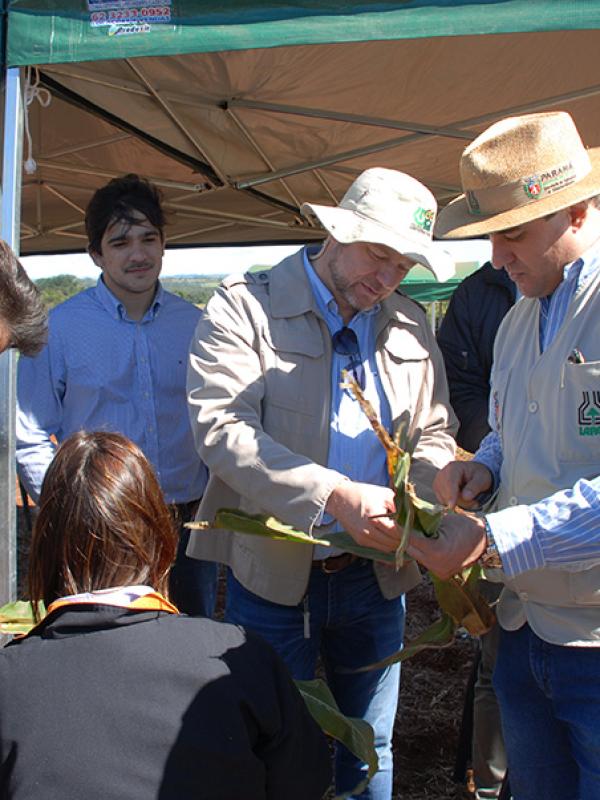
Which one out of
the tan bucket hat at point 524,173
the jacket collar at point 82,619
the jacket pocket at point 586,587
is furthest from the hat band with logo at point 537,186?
the jacket collar at point 82,619

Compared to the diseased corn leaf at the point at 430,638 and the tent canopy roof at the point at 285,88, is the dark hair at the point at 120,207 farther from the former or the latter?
the diseased corn leaf at the point at 430,638

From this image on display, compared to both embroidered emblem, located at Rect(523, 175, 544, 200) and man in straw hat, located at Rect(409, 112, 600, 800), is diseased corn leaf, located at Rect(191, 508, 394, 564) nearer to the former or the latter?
man in straw hat, located at Rect(409, 112, 600, 800)

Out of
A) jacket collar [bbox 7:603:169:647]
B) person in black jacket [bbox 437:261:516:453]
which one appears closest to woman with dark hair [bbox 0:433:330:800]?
jacket collar [bbox 7:603:169:647]

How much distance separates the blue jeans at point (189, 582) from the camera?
2912 millimetres

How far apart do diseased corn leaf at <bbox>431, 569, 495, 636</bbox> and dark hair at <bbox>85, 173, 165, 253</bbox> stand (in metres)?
1.60

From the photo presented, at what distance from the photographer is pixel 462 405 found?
306 centimetres

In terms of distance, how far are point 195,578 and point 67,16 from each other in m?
1.82

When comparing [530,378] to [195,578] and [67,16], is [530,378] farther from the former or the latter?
[67,16]

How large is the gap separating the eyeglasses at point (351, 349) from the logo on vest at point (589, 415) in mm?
763

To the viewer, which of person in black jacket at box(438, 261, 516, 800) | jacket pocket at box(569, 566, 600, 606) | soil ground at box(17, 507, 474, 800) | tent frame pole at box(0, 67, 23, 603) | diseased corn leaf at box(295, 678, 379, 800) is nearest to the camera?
jacket pocket at box(569, 566, 600, 606)

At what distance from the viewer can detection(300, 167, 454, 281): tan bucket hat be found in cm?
219

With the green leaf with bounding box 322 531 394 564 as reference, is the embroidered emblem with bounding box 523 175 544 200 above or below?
above

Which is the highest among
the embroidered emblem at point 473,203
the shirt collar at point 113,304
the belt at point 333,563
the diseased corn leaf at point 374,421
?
the embroidered emblem at point 473,203

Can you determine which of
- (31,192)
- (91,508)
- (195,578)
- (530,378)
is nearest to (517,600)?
(530,378)
